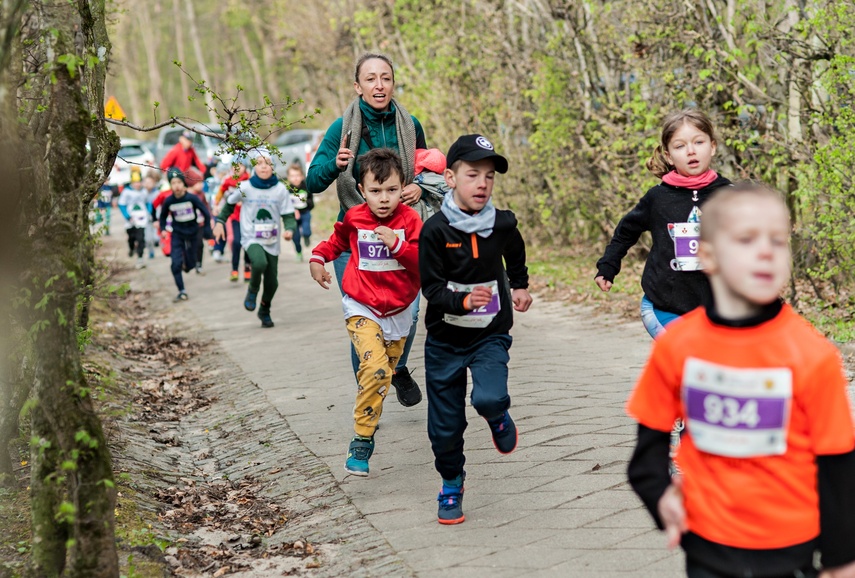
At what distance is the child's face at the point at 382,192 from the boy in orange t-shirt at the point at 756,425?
10.5 ft

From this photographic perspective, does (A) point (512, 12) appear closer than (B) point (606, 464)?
No

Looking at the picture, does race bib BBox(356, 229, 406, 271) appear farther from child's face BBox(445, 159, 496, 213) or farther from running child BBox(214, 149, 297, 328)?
running child BBox(214, 149, 297, 328)

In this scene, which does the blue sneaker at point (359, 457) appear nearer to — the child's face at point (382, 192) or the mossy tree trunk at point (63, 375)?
the child's face at point (382, 192)

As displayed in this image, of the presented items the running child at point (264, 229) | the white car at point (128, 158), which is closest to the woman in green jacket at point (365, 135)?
the running child at point (264, 229)

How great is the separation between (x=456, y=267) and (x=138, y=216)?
50.6ft

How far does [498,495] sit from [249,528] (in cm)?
125

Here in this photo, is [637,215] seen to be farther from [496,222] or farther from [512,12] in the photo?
[512,12]

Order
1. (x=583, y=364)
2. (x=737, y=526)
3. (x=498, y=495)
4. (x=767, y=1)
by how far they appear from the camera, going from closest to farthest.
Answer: (x=737, y=526) < (x=498, y=495) < (x=583, y=364) < (x=767, y=1)

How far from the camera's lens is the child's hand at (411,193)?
6312mm

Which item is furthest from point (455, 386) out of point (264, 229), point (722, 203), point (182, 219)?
point (182, 219)

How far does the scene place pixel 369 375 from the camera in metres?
5.81

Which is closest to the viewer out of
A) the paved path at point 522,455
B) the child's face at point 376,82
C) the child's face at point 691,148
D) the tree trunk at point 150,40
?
the paved path at point 522,455

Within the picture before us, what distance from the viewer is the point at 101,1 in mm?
5848

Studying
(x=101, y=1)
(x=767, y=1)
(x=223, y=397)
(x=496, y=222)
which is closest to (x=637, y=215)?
(x=496, y=222)
